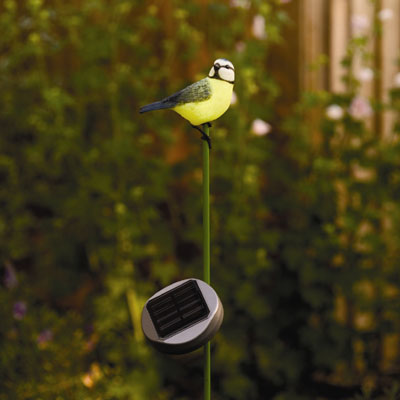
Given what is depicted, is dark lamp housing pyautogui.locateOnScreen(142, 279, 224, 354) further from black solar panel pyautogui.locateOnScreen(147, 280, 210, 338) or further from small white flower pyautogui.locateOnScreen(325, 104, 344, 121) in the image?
small white flower pyautogui.locateOnScreen(325, 104, 344, 121)

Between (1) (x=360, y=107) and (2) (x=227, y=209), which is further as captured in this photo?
(2) (x=227, y=209)

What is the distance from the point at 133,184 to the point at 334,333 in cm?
99

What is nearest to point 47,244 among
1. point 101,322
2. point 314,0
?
point 101,322

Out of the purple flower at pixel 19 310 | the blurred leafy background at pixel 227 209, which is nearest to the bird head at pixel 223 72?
the blurred leafy background at pixel 227 209

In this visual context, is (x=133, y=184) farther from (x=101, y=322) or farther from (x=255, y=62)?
(x=255, y=62)

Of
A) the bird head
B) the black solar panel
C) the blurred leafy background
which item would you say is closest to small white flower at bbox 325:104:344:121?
the blurred leafy background

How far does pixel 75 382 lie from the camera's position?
1.20 m

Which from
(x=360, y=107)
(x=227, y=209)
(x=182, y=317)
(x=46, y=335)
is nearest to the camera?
(x=182, y=317)

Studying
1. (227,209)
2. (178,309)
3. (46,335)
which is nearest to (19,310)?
(46,335)

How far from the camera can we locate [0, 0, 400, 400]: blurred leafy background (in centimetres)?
175

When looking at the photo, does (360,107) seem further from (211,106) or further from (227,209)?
(211,106)

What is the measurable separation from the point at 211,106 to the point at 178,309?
278 millimetres

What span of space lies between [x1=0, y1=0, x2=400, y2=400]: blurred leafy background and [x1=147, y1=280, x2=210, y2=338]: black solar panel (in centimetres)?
101

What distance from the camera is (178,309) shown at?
63 cm
